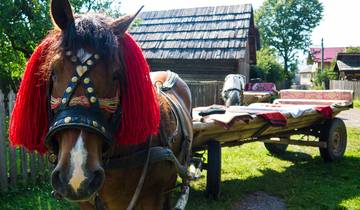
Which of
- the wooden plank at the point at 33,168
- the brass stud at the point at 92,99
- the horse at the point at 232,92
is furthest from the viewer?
the horse at the point at 232,92

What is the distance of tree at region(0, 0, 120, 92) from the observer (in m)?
6.24

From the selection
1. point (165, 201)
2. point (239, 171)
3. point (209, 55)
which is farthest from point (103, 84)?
point (209, 55)

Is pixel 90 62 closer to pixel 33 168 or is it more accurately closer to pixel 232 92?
pixel 33 168

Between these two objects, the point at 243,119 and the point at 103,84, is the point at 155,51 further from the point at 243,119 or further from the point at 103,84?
the point at 103,84

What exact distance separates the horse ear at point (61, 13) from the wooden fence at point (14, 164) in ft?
11.3

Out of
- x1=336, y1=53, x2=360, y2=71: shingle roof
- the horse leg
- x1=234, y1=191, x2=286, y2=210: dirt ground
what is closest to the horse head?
the horse leg

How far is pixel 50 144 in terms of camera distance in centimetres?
176

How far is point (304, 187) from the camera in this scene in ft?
17.4

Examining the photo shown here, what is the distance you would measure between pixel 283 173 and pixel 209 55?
386 inches

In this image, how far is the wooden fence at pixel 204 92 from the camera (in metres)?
11.7

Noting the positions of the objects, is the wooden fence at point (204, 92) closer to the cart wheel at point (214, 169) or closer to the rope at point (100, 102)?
the cart wheel at point (214, 169)

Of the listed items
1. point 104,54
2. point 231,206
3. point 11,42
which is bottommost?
point 231,206

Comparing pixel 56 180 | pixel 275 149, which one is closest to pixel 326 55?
pixel 275 149

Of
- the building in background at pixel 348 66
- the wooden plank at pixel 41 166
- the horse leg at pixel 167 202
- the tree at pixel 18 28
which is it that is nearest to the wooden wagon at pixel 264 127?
the horse leg at pixel 167 202
